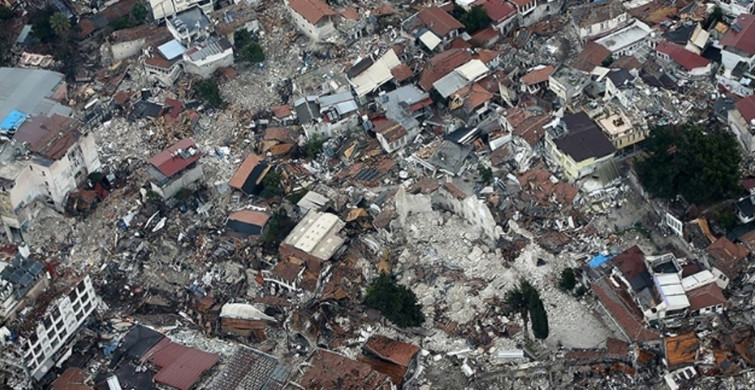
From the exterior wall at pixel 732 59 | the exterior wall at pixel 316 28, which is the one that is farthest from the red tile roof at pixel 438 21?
the exterior wall at pixel 732 59

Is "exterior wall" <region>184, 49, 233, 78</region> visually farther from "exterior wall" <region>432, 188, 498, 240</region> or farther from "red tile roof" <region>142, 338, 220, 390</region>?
"red tile roof" <region>142, 338, 220, 390</region>

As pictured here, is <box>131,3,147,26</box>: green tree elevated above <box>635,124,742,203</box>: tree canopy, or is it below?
above

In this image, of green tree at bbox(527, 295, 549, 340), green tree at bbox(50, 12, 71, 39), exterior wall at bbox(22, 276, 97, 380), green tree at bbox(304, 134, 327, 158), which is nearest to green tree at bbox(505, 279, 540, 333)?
green tree at bbox(527, 295, 549, 340)

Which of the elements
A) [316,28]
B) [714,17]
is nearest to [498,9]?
[316,28]

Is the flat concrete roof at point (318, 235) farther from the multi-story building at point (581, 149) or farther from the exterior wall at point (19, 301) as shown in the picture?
the exterior wall at point (19, 301)

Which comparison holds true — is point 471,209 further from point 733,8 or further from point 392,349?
point 733,8

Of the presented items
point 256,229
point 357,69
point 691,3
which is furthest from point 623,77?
point 256,229

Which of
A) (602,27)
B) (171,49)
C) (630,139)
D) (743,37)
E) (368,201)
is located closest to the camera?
(630,139)
